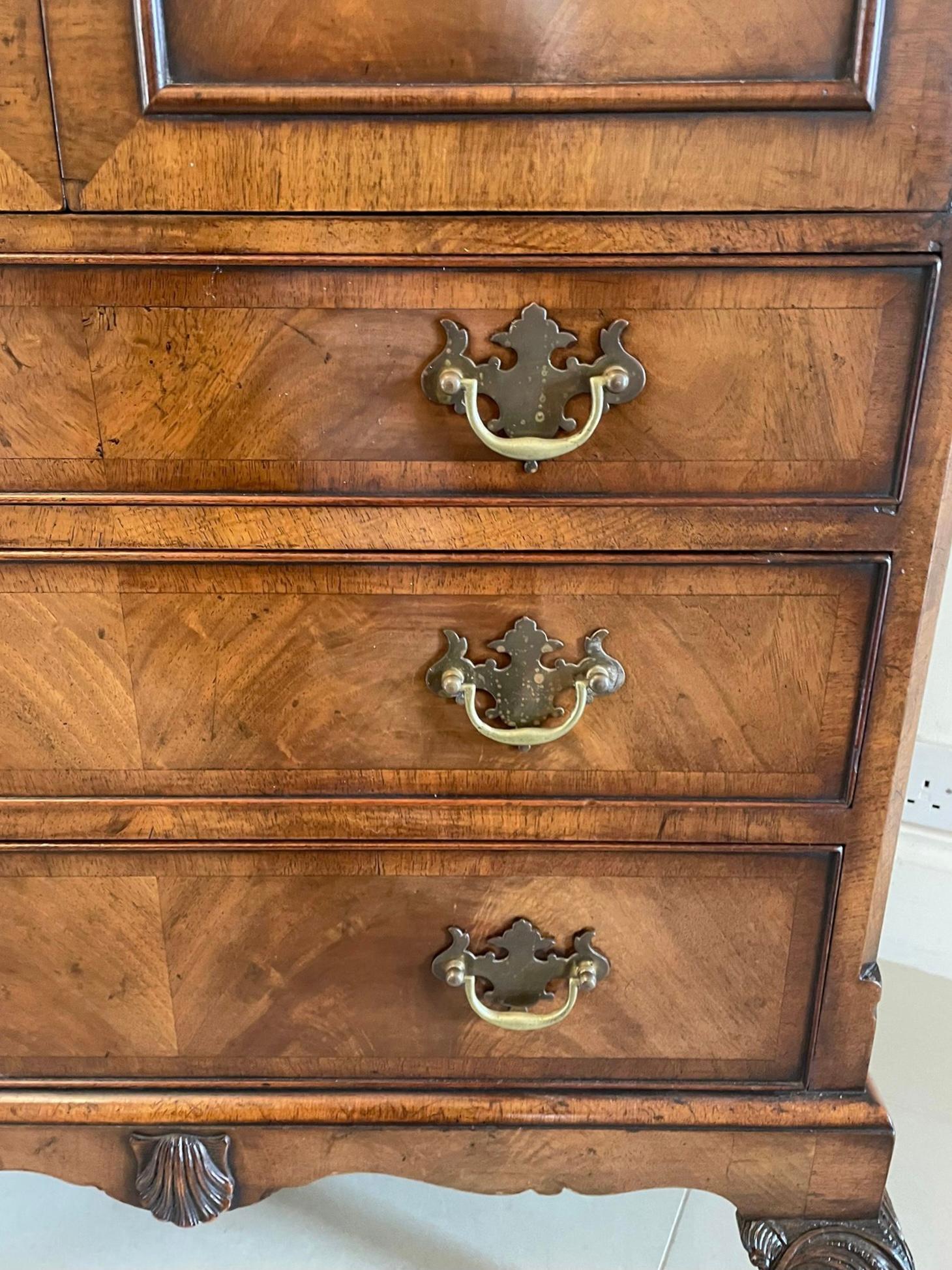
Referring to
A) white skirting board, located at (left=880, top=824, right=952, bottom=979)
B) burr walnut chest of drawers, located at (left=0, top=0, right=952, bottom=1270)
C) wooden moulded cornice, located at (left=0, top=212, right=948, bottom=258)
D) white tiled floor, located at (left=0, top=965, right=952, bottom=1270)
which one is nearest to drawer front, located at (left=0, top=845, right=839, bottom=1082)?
burr walnut chest of drawers, located at (left=0, top=0, right=952, bottom=1270)

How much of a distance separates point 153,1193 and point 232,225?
737 millimetres

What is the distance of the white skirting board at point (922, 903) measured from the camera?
1.27 metres

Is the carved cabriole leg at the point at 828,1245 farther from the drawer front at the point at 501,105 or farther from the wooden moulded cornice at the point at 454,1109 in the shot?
the drawer front at the point at 501,105

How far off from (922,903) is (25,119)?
4.14 feet

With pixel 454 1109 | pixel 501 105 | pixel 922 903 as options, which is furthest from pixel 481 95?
pixel 922 903

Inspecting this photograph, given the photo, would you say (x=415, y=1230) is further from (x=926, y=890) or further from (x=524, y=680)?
(x=926, y=890)

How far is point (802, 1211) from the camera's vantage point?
2.69ft

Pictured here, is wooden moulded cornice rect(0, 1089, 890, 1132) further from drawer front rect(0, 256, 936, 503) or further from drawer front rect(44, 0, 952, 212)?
drawer front rect(44, 0, 952, 212)

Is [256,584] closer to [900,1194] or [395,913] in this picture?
[395,913]

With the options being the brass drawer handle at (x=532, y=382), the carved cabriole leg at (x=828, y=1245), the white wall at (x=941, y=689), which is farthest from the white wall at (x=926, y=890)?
the brass drawer handle at (x=532, y=382)

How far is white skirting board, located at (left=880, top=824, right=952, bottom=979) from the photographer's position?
127 centimetres

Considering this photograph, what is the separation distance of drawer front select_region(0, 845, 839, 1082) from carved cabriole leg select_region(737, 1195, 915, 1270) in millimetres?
128

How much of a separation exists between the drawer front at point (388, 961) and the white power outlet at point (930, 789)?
56 cm

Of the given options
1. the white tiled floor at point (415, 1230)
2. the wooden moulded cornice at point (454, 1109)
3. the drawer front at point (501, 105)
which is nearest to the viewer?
the drawer front at point (501, 105)
